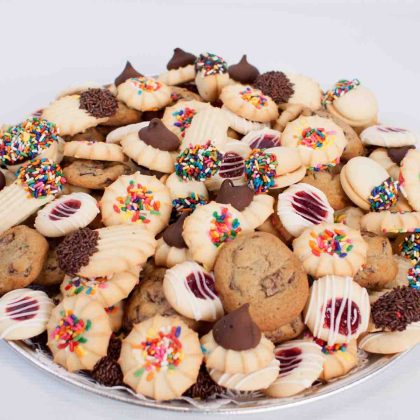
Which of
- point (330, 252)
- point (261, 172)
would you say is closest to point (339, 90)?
point (261, 172)

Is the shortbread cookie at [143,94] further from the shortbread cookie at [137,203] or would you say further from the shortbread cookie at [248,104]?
the shortbread cookie at [137,203]

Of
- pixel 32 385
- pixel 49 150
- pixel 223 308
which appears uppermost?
pixel 49 150

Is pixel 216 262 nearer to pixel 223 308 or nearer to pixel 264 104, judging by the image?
pixel 223 308

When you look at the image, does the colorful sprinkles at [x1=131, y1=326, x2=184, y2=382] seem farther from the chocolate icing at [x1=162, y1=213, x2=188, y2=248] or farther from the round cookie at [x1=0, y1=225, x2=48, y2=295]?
the round cookie at [x1=0, y1=225, x2=48, y2=295]

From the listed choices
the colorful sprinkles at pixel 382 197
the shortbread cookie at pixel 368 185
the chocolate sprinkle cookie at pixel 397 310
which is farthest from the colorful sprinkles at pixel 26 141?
the chocolate sprinkle cookie at pixel 397 310

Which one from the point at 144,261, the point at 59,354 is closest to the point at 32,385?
the point at 59,354

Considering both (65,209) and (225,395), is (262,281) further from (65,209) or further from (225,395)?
(65,209)
